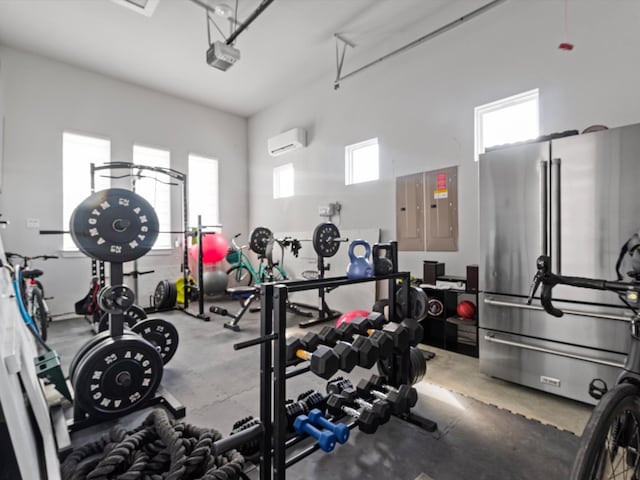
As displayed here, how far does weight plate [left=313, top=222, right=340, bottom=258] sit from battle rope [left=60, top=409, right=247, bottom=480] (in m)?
2.19

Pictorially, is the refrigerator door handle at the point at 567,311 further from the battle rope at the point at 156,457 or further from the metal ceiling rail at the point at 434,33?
the metal ceiling rail at the point at 434,33

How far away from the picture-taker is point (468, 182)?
3.57m

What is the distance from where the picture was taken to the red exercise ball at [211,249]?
19.6 ft

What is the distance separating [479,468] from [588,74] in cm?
331

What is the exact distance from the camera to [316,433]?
5.28ft

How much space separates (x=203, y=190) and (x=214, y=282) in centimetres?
198

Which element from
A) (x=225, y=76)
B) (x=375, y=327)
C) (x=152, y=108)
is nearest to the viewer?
(x=375, y=327)

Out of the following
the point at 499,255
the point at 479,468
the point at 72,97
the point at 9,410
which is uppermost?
the point at 72,97

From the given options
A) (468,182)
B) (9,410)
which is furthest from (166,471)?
(468,182)

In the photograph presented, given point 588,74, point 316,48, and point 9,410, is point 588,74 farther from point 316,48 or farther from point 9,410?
point 9,410

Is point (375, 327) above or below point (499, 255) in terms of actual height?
below

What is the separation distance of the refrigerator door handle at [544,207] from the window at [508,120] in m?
0.82

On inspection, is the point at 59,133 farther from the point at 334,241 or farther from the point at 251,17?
the point at 334,241

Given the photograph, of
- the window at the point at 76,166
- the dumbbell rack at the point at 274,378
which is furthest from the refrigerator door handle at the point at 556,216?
the window at the point at 76,166
